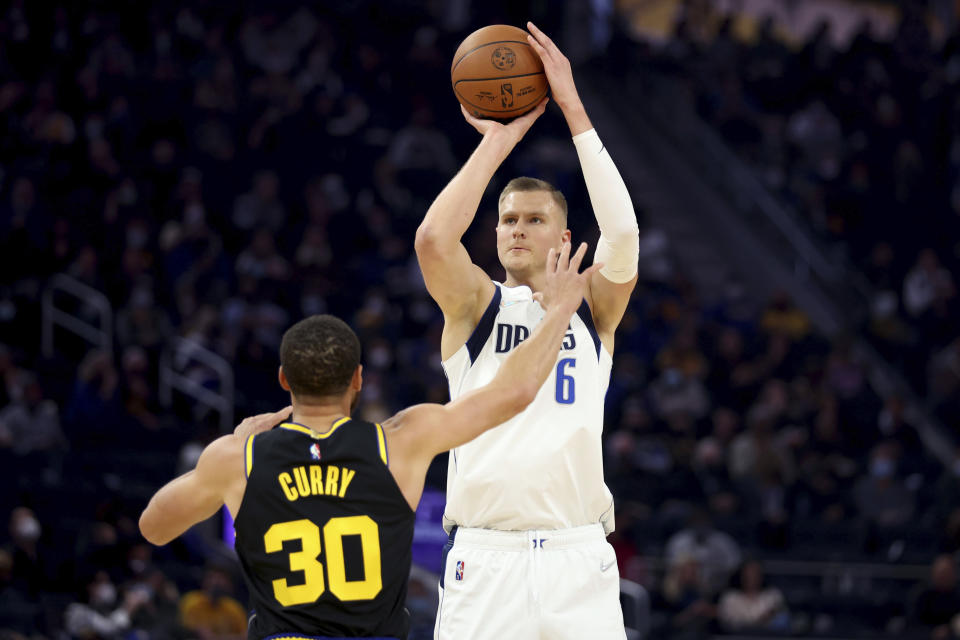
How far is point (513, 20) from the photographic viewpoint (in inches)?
783

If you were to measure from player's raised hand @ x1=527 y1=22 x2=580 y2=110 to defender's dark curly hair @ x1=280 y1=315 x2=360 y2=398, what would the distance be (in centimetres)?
159

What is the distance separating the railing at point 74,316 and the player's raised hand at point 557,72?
9415 mm

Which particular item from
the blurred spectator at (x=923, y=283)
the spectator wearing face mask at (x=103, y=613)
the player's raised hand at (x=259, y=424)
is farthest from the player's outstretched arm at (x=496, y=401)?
the blurred spectator at (x=923, y=283)

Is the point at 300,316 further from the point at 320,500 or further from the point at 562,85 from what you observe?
the point at 320,500

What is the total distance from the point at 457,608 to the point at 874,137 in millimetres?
15439

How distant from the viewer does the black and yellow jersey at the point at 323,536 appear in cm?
387

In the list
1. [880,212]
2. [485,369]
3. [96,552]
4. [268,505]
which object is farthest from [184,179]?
[268,505]

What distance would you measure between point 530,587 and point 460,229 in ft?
4.40

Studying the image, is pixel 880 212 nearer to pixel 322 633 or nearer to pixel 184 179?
pixel 184 179

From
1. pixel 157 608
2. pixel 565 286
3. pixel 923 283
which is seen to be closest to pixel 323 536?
pixel 565 286

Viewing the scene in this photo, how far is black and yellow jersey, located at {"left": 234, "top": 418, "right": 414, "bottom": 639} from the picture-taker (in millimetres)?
3869

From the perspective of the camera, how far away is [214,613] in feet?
34.2

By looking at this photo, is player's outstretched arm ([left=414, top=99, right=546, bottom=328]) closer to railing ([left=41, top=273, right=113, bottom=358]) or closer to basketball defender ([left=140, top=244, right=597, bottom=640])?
basketball defender ([left=140, top=244, right=597, bottom=640])

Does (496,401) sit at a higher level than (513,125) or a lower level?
lower
